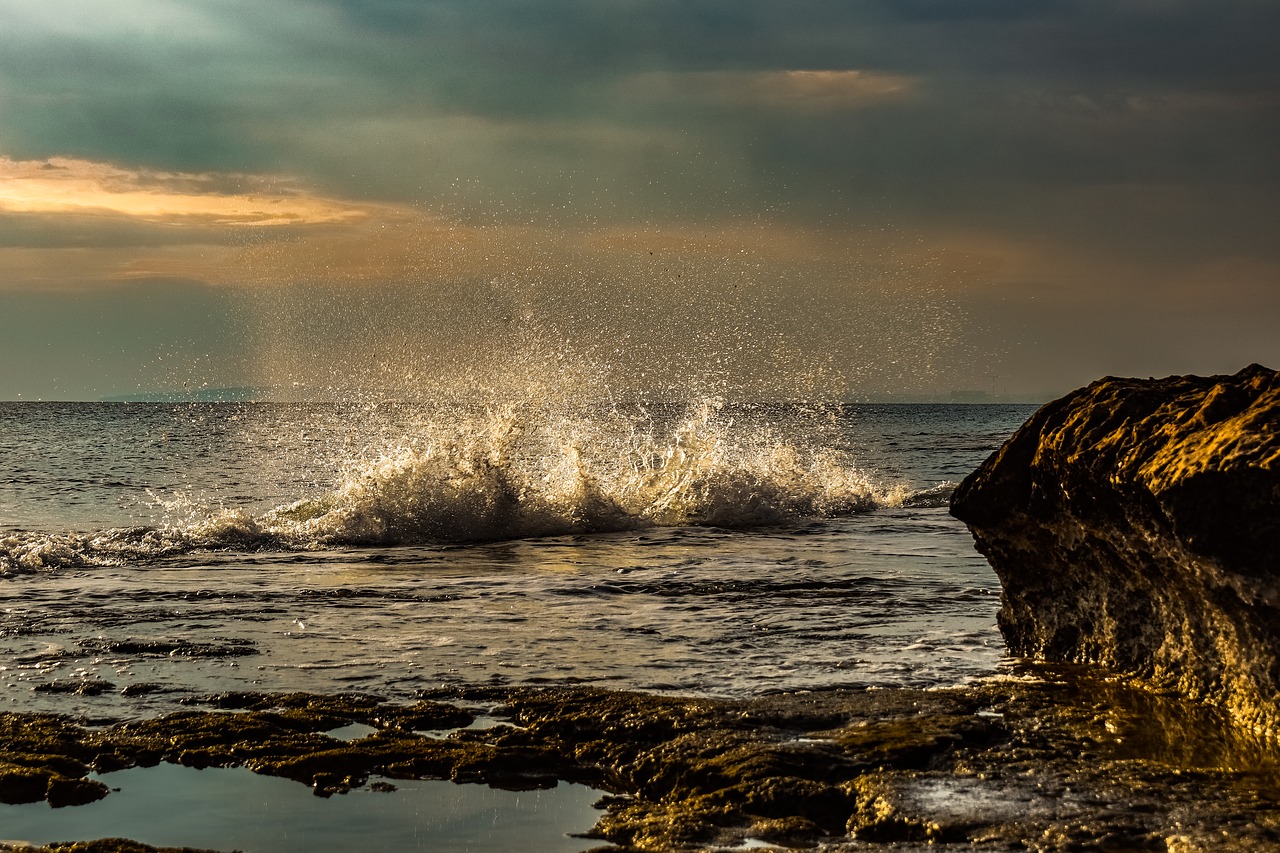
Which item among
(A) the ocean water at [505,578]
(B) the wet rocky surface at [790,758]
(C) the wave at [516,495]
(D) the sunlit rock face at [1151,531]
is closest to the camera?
(B) the wet rocky surface at [790,758]

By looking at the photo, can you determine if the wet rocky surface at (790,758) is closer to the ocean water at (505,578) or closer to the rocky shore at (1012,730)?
the rocky shore at (1012,730)

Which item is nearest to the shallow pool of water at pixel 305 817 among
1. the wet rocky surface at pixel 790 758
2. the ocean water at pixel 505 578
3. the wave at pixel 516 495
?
the wet rocky surface at pixel 790 758

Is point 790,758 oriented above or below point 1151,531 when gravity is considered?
below

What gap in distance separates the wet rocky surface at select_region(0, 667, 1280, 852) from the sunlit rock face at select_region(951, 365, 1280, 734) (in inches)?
12.7

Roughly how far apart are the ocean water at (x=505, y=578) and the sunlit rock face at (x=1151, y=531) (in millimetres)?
775

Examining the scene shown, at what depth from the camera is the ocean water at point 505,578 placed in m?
7.93

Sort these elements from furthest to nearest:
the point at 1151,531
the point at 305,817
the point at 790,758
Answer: the point at 1151,531 < the point at 790,758 < the point at 305,817

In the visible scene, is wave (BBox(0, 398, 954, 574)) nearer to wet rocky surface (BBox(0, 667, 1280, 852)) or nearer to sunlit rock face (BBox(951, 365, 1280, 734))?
wet rocky surface (BBox(0, 667, 1280, 852))

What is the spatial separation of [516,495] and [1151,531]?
46.5ft

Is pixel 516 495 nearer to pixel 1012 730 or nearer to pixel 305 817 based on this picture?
pixel 1012 730

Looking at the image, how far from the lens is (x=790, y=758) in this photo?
18.4 feet

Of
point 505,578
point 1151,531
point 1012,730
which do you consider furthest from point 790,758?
point 505,578

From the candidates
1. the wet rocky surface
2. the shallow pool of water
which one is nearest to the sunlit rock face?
the wet rocky surface

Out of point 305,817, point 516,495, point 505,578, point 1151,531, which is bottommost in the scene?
point 505,578
